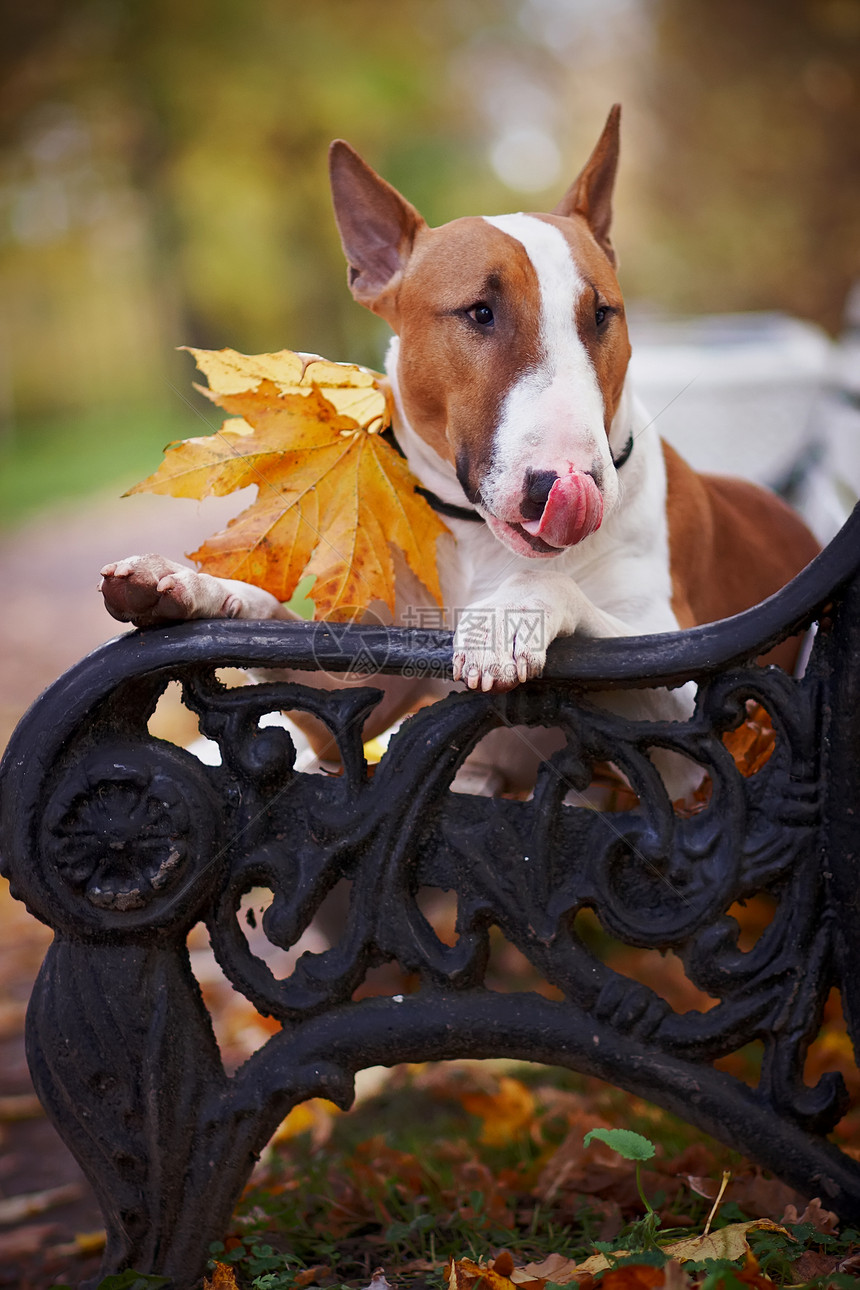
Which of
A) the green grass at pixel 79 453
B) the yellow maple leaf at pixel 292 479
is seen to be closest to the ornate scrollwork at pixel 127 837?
the yellow maple leaf at pixel 292 479

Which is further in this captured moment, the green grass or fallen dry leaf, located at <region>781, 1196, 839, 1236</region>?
the green grass

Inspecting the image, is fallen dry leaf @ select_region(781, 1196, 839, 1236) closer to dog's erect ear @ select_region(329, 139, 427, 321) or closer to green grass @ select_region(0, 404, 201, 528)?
dog's erect ear @ select_region(329, 139, 427, 321)

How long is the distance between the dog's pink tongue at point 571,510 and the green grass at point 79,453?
1005 centimetres

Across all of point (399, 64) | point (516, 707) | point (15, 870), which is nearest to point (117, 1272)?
point (15, 870)

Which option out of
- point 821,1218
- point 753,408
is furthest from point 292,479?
point 753,408

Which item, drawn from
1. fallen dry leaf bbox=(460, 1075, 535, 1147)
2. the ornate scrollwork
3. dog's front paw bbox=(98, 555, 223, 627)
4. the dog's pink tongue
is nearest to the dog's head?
the dog's pink tongue

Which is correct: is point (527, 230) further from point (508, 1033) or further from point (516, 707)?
point (508, 1033)

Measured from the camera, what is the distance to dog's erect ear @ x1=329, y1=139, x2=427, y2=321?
1.68m

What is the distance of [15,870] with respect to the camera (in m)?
1.36

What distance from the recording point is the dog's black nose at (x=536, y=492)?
52.4 inches

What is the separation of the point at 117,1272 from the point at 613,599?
111 centimetres

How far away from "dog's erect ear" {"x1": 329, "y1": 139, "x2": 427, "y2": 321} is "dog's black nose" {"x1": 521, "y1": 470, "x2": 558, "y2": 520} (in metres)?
0.53

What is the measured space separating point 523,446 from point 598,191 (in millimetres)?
646

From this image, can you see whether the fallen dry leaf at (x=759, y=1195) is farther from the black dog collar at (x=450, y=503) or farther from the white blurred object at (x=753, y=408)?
the white blurred object at (x=753, y=408)
